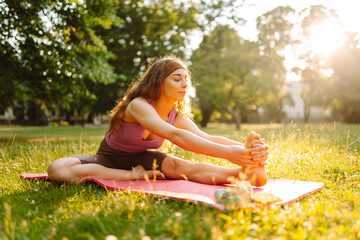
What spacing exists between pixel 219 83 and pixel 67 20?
15.2 m

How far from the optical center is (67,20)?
9.73 meters

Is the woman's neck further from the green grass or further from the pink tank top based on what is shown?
the green grass

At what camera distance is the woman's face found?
355 cm

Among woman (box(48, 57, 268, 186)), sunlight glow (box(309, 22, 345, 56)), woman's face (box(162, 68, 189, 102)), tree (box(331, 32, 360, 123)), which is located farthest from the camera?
sunlight glow (box(309, 22, 345, 56))

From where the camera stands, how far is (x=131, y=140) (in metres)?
3.60

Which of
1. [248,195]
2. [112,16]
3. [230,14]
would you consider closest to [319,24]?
[230,14]

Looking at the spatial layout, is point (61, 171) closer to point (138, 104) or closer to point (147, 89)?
point (138, 104)

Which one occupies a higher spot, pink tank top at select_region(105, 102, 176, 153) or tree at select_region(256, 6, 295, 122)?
tree at select_region(256, 6, 295, 122)

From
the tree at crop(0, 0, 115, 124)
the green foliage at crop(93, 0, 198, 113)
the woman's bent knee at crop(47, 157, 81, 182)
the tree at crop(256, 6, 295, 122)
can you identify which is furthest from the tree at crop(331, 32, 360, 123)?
the woman's bent knee at crop(47, 157, 81, 182)

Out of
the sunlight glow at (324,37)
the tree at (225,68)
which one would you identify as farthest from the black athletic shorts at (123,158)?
the sunlight glow at (324,37)

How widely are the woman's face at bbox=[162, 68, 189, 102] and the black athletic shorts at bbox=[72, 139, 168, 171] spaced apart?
708 millimetres

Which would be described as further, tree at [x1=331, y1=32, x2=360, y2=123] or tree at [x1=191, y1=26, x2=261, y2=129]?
tree at [x1=331, y1=32, x2=360, y2=123]

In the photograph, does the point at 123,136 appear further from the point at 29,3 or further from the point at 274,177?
the point at 29,3

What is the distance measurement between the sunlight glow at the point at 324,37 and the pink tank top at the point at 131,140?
947 inches
